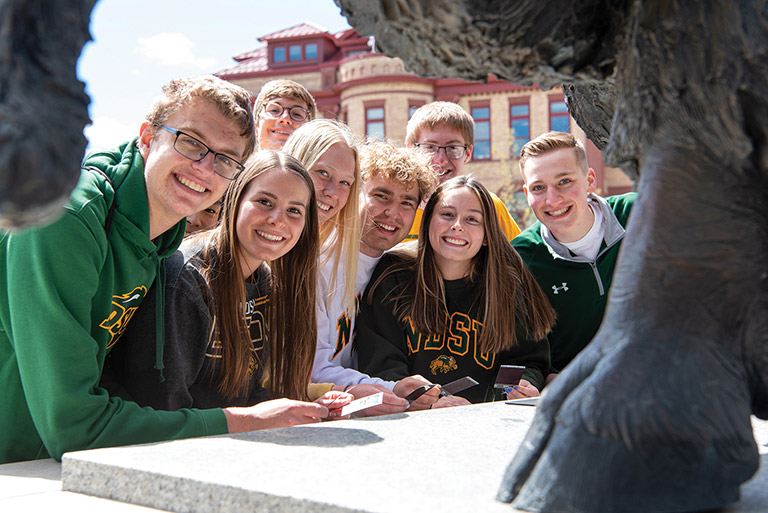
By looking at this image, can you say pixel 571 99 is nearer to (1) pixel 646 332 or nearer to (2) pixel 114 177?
(1) pixel 646 332

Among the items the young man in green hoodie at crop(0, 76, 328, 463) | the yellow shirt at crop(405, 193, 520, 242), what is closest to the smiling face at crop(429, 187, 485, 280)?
the yellow shirt at crop(405, 193, 520, 242)

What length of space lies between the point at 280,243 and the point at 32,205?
6.42 feet

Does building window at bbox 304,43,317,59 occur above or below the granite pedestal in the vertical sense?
above

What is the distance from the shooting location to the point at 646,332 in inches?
48.9

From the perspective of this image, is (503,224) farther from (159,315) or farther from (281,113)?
(159,315)

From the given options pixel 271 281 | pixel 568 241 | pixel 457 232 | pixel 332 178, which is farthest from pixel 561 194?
pixel 271 281

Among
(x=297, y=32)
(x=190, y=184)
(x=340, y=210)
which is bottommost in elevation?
(x=340, y=210)

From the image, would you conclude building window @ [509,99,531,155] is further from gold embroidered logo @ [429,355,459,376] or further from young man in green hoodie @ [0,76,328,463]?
young man in green hoodie @ [0,76,328,463]

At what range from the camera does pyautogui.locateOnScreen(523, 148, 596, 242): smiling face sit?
12.4 feet

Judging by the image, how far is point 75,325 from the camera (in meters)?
2.05

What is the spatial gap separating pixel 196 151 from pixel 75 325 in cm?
78

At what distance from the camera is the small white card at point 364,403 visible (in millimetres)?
2311

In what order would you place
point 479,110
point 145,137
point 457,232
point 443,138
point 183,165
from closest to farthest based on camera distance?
1. point 183,165
2. point 145,137
3. point 457,232
4. point 443,138
5. point 479,110

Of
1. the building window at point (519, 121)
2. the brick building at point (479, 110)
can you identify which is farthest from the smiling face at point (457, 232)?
the building window at point (519, 121)
